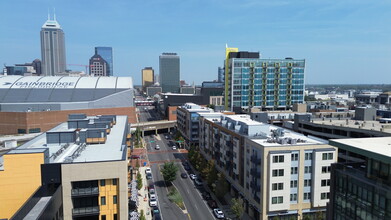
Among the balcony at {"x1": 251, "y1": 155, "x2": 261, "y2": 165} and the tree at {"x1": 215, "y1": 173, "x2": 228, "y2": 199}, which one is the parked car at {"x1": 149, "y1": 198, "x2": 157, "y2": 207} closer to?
the tree at {"x1": 215, "y1": 173, "x2": 228, "y2": 199}

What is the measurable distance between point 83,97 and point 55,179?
9784cm

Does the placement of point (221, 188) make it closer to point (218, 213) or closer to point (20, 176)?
point (218, 213)

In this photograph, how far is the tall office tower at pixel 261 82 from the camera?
137250 mm

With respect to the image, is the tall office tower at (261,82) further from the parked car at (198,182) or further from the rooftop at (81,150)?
the rooftop at (81,150)

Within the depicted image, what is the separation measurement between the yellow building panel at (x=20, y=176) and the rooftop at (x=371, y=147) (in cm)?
3255

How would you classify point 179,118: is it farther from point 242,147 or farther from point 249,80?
point 242,147

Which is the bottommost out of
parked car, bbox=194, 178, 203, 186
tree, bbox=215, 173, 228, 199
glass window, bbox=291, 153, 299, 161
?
parked car, bbox=194, 178, 203, 186

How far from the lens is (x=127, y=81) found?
14100cm

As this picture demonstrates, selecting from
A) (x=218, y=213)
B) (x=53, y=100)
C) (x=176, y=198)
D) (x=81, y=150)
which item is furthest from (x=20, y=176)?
(x=53, y=100)

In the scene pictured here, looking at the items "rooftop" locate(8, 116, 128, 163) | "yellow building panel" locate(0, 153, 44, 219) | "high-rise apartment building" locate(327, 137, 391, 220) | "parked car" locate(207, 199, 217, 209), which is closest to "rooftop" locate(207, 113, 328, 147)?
"parked car" locate(207, 199, 217, 209)

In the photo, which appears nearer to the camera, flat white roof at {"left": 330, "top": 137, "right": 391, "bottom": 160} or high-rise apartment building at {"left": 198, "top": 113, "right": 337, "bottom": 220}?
flat white roof at {"left": 330, "top": 137, "right": 391, "bottom": 160}

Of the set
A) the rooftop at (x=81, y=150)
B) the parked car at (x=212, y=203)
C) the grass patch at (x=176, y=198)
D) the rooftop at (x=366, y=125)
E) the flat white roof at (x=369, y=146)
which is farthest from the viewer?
the rooftop at (x=366, y=125)

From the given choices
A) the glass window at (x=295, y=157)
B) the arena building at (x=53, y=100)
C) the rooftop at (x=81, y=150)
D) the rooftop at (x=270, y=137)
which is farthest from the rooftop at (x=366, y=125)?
the arena building at (x=53, y=100)

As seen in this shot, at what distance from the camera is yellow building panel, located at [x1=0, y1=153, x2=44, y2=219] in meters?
Result: 32.7
